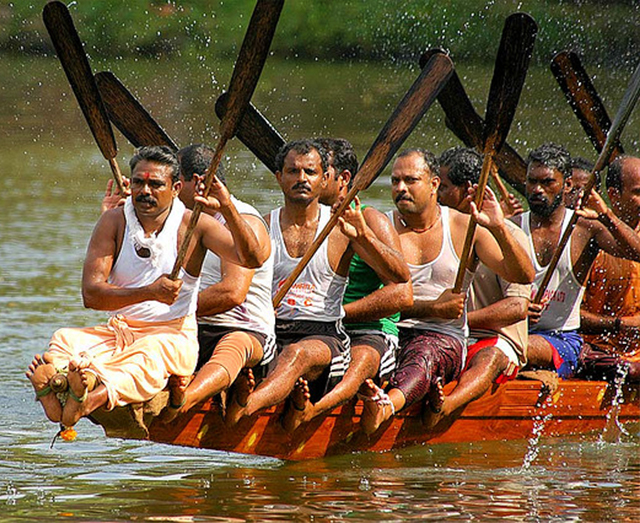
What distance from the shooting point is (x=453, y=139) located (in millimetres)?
18156

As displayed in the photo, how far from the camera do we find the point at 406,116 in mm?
6746

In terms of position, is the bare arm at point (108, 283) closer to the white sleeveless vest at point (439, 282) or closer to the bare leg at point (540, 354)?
the white sleeveless vest at point (439, 282)

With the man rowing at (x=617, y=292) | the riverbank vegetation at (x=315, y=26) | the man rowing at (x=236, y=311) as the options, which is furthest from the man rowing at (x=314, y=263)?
the riverbank vegetation at (x=315, y=26)

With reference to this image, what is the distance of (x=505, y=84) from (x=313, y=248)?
1306 millimetres

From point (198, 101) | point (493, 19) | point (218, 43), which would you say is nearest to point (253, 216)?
point (198, 101)

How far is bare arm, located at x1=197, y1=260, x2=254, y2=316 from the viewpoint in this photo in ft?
19.3

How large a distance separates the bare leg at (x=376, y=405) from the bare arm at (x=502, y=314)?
764 mm

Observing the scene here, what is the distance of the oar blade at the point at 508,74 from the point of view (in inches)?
254

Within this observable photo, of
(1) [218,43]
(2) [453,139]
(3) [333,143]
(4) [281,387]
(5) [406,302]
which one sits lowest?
(4) [281,387]

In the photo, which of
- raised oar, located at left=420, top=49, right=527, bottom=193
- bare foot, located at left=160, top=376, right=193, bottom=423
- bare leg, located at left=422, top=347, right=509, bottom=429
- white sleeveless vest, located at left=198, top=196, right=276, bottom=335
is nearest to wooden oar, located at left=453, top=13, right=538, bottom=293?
bare leg, located at left=422, top=347, right=509, bottom=429

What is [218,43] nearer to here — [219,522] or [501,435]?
[501,435]

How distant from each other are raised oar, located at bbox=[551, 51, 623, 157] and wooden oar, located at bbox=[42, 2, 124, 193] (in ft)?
9.58

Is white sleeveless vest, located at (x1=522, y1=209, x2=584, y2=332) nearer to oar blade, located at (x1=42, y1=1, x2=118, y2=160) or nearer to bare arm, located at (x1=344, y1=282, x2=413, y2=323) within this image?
bare arm, located at (x1=344, y1=282, x2=413, y2=323)

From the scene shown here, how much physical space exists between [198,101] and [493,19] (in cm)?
600
